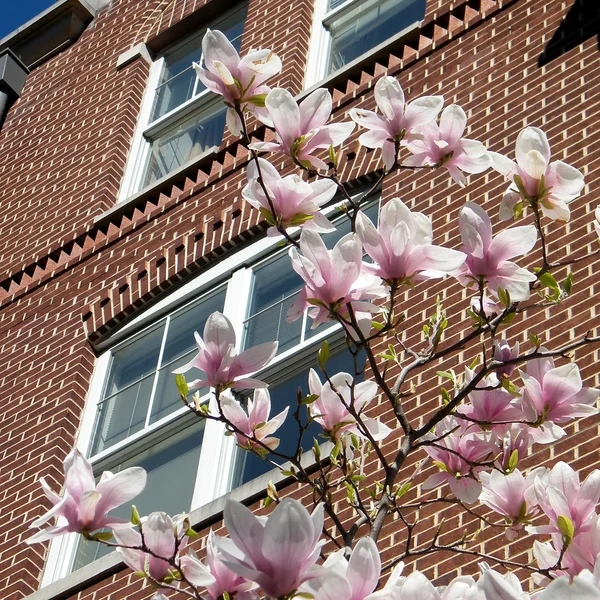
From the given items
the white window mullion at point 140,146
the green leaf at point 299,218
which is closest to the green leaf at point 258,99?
the green leaf at point 299,218

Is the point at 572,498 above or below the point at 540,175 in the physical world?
below

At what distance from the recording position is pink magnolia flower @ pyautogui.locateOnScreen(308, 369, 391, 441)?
3.46 meters

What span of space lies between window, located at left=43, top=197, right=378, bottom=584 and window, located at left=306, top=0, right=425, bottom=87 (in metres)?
2.21

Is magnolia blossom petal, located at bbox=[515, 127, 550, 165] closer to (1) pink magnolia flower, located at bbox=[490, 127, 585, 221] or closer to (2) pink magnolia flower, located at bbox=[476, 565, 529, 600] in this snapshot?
(1) pink magnolia flower, located at bbox=[490, 127, 585, 221]

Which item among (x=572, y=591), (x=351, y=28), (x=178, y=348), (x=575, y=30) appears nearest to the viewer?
(x=572, y=591)

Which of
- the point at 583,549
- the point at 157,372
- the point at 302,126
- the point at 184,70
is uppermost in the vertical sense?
the point at 184,70

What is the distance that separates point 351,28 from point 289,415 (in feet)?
14.1

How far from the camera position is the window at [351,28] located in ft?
30.6

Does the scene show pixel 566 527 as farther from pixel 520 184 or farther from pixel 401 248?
pixel 520 184

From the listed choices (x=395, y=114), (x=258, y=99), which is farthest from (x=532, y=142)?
(x=258, y=99)

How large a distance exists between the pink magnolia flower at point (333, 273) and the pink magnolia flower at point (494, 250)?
0.90ft

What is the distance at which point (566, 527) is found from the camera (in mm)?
2711

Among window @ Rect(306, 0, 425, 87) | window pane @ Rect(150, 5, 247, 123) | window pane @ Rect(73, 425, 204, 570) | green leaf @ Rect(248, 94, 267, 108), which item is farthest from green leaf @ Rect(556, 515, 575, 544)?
window pane @ Rect(150, 5, 247, 123)

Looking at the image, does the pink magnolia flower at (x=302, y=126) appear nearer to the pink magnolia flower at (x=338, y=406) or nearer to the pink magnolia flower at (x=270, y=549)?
the pink magnolia flower at (x=338, y=406)
